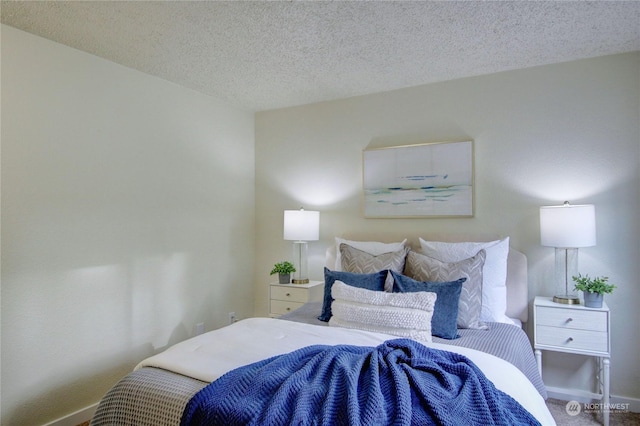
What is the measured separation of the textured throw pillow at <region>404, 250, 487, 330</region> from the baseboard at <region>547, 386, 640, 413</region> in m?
0.99

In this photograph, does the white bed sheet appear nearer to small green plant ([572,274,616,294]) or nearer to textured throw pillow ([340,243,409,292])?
textured throw pillow ([340,243,409,292])

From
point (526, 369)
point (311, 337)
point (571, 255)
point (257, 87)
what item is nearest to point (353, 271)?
point (311, 337)

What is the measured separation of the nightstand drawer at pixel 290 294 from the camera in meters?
3.40

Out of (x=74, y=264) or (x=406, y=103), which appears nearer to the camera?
(x=74, y=264)

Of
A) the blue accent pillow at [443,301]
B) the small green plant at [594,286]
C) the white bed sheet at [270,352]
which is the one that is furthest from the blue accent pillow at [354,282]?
the small green plant at [594,286]

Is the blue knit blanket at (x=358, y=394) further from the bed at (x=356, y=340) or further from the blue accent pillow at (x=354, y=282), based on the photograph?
the blue accent pillow at (x=354, y=282)

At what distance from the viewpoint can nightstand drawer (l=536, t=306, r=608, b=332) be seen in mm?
2453

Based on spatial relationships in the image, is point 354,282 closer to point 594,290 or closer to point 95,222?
point 594,290

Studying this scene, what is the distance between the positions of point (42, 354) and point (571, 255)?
11.8ft

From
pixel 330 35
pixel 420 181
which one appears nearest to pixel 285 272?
pixel 420 181

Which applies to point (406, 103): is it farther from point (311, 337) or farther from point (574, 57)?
point (311, 337)

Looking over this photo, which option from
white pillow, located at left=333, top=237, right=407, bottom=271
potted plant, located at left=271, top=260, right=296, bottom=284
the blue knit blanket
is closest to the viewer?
the blue knit blanket

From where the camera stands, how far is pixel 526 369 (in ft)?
6.74

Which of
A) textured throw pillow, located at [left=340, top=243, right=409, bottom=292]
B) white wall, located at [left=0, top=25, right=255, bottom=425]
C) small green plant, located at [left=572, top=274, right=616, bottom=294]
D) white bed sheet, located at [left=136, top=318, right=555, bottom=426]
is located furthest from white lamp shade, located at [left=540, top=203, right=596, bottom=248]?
white wall, located at [left=0, top=25, right=255, bottom=425]
